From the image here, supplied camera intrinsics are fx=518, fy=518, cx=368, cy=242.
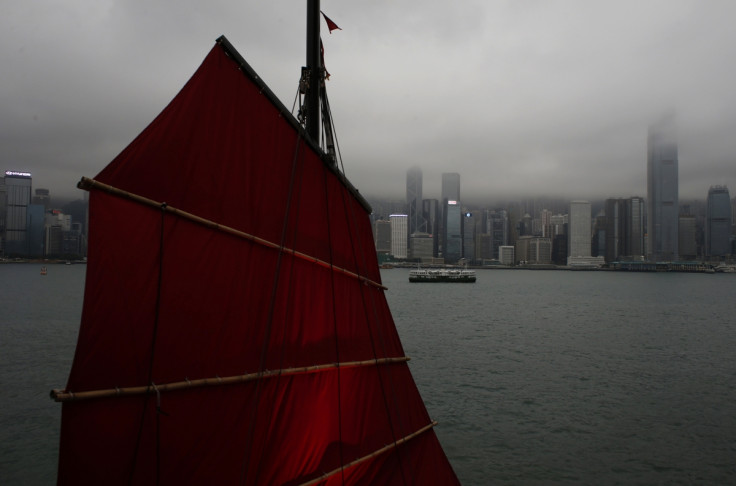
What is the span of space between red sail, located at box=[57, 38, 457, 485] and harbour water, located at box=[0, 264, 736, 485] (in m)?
7.66

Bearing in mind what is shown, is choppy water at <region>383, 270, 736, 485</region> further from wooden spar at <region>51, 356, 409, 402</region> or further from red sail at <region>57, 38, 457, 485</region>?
wooden spar at <region>51, 356, 409, 402</region>

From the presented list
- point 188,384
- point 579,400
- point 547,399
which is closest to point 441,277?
point 579,400

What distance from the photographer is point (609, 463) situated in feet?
45.3

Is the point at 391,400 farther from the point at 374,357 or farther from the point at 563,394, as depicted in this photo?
the point at 563,394

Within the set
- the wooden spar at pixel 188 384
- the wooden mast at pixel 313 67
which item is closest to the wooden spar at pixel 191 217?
the wooden spar at pixel 188 384

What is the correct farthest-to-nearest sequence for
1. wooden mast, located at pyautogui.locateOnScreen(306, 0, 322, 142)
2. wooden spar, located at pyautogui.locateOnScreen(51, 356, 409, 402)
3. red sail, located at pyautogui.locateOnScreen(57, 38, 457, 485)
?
wooden mast, located at pyautogui.locateOnScreen(306, 0, 322, 142) → red sail, located at pyautogui.locateOnScreen(57, 38, 457, 485) → wooden spar, located at pyautogui.locateOnScreen(51, 356, 409, 402)

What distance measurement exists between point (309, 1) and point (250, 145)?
2.96 m

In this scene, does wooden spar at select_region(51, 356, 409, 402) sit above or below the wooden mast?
below

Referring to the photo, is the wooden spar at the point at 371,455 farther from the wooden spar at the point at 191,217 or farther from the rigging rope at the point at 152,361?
the wooden spar at the point at 191,217

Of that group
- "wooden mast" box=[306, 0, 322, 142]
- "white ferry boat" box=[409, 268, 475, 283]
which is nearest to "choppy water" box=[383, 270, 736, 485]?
"wooden mast" box=[306, 0, 322, 142]

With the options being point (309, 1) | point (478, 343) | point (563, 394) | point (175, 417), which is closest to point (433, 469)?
point (175, 417)

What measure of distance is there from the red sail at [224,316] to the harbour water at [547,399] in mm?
7662

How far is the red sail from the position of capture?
4480 mm

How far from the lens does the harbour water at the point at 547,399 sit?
13.4 m
